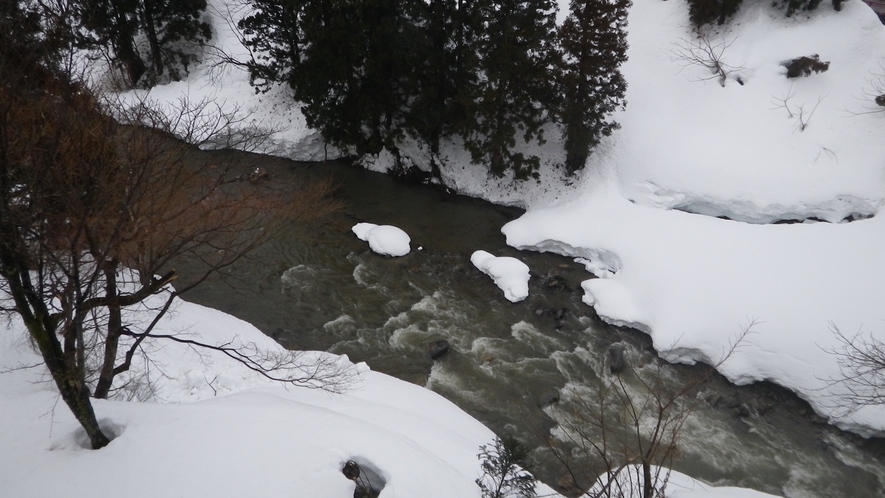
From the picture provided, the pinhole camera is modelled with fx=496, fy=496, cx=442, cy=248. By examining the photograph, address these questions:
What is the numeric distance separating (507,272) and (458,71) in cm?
609

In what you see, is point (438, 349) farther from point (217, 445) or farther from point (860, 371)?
point (860, 371)

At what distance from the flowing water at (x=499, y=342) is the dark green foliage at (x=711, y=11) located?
10033mm

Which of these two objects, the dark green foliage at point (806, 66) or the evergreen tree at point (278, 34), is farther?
the evergreen tree at point (278, 34)

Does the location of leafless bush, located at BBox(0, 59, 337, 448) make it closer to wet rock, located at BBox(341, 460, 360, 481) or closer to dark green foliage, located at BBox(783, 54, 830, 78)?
wet rock, located at BBox(341, 460, 360, 481)

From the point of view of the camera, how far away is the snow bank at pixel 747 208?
951 cm

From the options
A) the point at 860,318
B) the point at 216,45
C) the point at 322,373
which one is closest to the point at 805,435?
the point at 860,318

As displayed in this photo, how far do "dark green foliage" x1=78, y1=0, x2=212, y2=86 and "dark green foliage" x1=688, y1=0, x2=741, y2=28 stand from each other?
1763 cm

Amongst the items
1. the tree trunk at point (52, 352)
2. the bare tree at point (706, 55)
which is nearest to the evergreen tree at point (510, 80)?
the bare tree at point (706, 55)

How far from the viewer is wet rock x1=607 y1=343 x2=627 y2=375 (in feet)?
31.2

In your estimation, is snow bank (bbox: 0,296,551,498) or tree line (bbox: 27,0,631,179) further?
tree line (bbox: 27,0,631,179)

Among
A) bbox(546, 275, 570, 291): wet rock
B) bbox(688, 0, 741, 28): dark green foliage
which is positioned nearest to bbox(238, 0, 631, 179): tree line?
bbox(546, 275, 570, 291): wet rock

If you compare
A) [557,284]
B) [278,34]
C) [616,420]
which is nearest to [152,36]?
[278,34]

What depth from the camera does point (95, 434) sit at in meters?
4.94

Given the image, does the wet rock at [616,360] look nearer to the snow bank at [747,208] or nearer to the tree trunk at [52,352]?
the snow bank at [747,208]
